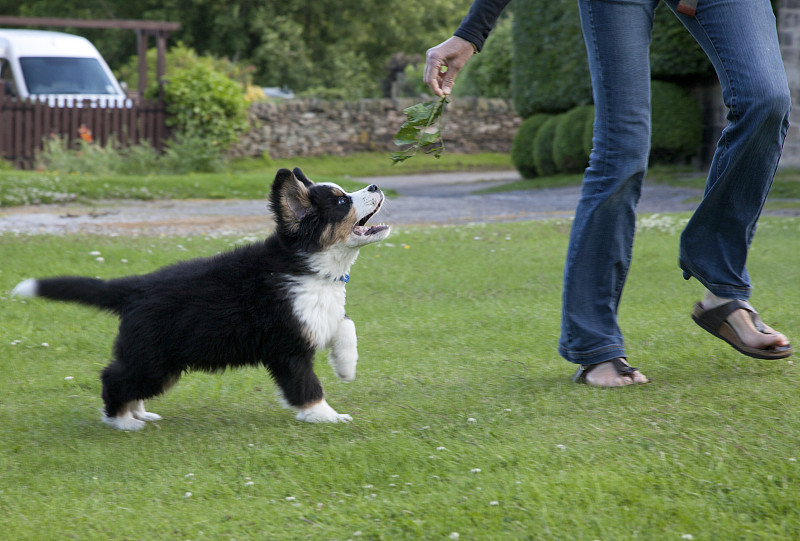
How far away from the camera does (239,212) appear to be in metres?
11.9

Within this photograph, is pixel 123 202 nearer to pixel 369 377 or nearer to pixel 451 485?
pixel 369 377

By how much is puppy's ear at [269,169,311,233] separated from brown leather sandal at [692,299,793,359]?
1788 mm

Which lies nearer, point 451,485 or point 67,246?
point 451,485

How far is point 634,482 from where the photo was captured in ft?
8.47

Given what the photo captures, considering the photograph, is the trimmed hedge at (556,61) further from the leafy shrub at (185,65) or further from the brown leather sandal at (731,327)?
the brown leather sandal at (731,327)

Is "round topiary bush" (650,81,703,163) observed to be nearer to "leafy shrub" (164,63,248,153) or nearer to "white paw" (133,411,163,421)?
"leafy shrub" (164,63,248,153)

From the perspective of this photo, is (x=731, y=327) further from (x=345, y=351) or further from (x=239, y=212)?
(x=239, y=212)

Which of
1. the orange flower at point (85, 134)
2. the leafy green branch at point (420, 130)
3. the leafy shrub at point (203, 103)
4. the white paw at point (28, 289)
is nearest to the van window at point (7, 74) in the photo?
the orange flower at point (85, 134)

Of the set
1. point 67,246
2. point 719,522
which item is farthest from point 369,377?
point 67,246

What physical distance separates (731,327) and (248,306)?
204cm

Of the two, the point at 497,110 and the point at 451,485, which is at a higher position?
the point at 451,485

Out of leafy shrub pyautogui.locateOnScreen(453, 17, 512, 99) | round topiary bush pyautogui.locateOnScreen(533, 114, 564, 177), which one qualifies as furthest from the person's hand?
leafy shrub pyautogui.locateOnScreen(453, 17, 512, 99)

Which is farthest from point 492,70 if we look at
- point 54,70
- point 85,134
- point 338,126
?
point 85,134

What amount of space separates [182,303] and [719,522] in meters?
2.14
